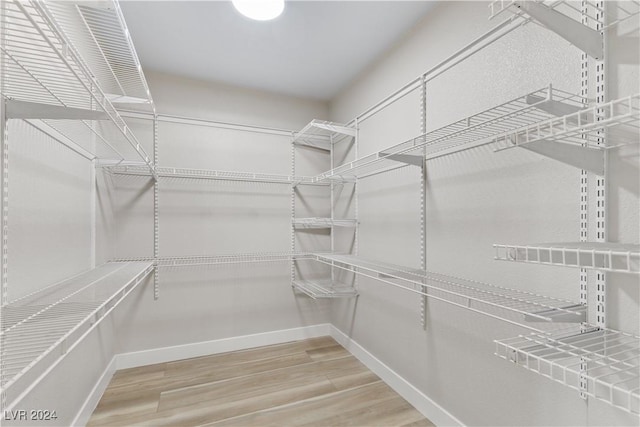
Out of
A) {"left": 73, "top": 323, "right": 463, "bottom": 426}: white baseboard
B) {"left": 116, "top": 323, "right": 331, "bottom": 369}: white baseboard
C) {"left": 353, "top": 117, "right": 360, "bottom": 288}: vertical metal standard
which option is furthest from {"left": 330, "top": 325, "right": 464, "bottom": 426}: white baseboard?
{"left": 353, "top": 117, "right": 360, "bottom": 288}: vertical metal standard

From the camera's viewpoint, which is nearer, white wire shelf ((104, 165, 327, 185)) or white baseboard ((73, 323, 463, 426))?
white baseboard ((73, 323, 463, 426))

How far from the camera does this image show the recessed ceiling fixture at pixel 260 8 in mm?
1402

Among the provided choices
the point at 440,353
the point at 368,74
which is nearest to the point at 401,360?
the point at 440,353

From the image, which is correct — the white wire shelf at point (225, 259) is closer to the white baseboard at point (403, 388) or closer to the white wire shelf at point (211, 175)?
the white wire shelf at point (211, 175)

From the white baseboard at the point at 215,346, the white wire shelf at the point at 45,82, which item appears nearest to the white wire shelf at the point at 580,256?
the white wire shelf at the point at 45,82

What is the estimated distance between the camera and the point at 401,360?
5.86ft

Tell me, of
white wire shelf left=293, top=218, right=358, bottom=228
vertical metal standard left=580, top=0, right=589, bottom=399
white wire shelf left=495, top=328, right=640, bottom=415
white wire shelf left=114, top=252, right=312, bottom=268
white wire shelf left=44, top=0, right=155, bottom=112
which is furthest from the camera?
white wire shelf left=293, top=218, right=358, bottom=228

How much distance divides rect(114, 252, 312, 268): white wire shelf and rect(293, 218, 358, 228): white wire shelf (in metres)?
0.24

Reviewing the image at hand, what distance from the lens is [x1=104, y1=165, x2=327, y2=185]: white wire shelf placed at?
2049 mm

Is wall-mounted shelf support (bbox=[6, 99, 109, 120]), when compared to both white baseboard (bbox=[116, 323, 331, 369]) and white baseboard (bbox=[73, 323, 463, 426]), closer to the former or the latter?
white baseboard (bbox=[73, 323, 463, 426])

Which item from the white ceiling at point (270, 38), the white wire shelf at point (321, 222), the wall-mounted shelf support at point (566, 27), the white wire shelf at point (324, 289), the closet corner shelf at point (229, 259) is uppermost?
the white ceiling at point (270, 38)

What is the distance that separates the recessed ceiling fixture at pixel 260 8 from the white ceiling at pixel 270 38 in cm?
11

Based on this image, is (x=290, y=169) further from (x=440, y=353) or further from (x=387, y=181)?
(x=440, y=353)

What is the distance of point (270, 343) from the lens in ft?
8.07
